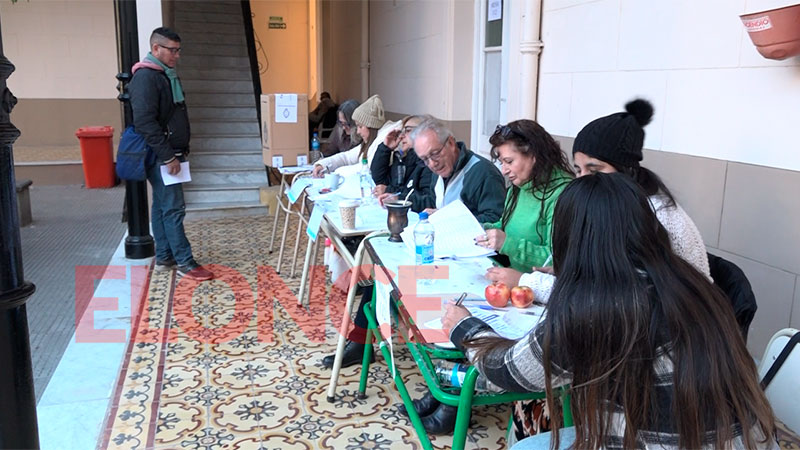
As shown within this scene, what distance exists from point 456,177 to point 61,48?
815 cm

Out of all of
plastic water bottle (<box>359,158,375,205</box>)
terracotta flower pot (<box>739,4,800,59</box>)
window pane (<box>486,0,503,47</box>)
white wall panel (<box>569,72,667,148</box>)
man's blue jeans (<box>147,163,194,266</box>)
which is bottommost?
man's blue jeans (<box>147,163,194,266</box>)

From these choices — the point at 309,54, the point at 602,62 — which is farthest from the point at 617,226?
the point at 309,54

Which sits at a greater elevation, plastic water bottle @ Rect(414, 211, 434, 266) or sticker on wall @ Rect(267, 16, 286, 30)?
sticker on wall @ Rect(267, 16, 286, 30)

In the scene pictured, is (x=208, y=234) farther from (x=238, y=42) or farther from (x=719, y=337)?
(x=719, y=337)

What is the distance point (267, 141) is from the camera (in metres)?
5.30

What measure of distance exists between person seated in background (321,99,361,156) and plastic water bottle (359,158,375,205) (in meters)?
0.57

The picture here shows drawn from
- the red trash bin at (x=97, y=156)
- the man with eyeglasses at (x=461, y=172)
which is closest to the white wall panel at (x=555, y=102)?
the man with eyeglasses at (x=461, y=172)

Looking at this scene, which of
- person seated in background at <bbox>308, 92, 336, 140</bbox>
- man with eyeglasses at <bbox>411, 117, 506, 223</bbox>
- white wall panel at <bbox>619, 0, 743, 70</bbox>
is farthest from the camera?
person seated in background at <bbox>308, 92, 336, 140</bbox>

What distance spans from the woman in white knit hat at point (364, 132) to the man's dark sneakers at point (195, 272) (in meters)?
1.05

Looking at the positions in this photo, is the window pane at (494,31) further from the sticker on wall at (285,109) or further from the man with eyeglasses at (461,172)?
the man with eyeglasses at (461,172)

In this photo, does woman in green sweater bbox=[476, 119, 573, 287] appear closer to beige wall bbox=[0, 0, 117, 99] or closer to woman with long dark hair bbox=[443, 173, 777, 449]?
woman with long dark hair bbox=[443, 173, 777, 449]

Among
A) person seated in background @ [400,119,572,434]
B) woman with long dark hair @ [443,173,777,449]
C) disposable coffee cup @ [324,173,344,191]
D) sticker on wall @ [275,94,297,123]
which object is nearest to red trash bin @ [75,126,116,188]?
sticker on wall @ [275,94,297,123]

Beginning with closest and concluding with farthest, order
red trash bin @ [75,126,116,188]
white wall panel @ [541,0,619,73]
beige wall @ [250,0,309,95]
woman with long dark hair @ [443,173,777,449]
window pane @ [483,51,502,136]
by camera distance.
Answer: woman with long dark hair @ [443,173,777,449]
white wall panel @ [541,0,619,73]
window pane @ [483,51,502,136]
red trash bin @ [75,126,116,188]
beige wall @ [250,0,309,95]

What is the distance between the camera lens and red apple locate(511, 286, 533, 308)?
1780 mm
